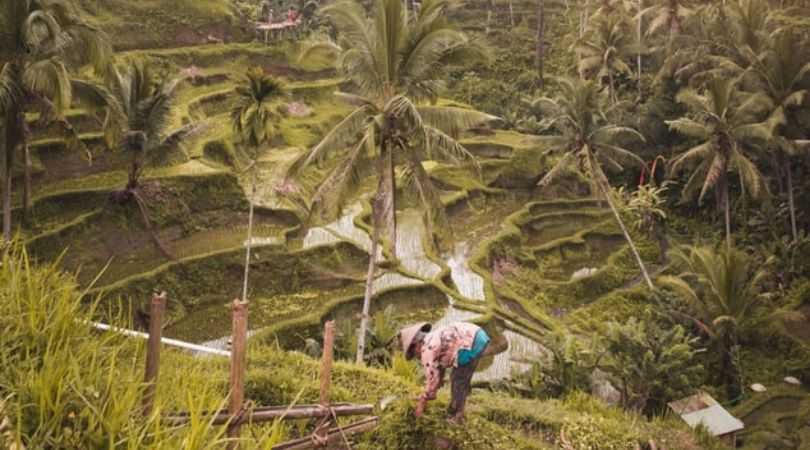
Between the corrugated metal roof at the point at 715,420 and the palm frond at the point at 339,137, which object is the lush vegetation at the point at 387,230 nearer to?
the palm frond at the point at 339,137

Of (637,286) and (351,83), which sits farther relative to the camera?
(637,286)

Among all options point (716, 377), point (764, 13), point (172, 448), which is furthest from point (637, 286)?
point (172, 448)

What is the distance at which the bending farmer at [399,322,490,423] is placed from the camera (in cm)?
474

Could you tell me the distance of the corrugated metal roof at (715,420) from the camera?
31.0 feet

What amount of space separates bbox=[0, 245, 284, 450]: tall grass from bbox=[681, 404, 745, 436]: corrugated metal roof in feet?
26.9

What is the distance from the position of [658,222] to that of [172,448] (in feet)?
69.2

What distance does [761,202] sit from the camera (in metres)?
20.7

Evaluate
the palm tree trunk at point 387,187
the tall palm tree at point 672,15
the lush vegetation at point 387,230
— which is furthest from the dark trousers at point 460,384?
the tall palm tree at point 672,15

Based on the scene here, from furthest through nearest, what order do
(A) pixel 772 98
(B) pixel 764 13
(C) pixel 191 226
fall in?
1. (B) pixel 764 13
2. (A) pixel 772 98
3. (C) pixel 191 226

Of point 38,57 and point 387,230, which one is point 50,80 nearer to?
point 38,57

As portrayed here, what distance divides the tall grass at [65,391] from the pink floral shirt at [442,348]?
1822 mm

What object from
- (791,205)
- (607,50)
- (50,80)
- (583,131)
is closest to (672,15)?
(607,50)

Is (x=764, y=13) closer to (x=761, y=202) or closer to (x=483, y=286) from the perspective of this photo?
(x=761, y=202)

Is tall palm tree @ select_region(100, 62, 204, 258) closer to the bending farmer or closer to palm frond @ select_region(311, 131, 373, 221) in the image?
palm frond @ select_region(311, 131, 373, 221)
